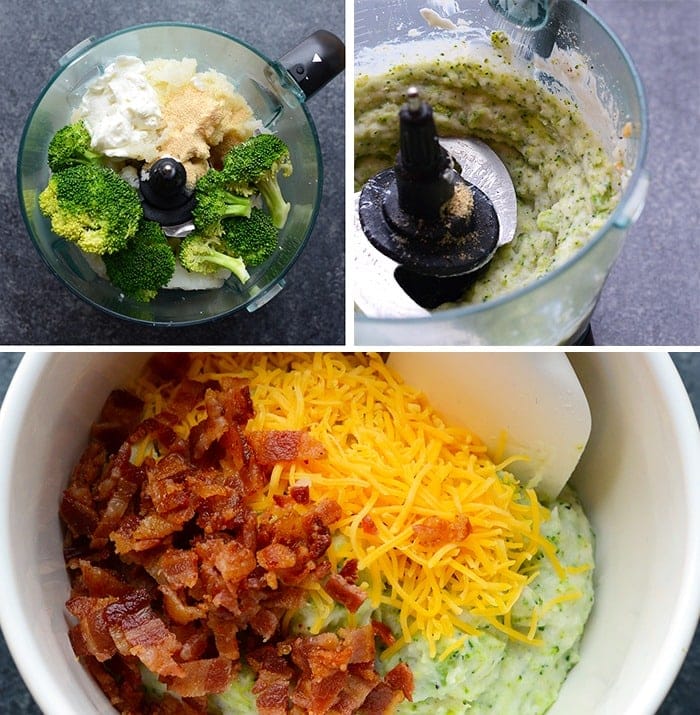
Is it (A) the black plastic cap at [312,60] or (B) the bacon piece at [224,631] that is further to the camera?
(A) the black plastic cap at [312,60]

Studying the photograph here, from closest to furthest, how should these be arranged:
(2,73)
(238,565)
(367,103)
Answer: (238,565) < (367,103) < (2,73)

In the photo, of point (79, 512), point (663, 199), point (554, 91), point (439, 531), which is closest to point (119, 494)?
point (79, 512)

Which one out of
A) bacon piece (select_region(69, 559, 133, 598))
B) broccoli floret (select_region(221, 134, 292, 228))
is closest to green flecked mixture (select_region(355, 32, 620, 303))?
broccoli floret (select_region(221, 134, 292, 228))

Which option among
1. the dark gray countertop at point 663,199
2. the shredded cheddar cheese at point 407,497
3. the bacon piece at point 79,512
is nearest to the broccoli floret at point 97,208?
the shredded cheddar cheese at point 407,497

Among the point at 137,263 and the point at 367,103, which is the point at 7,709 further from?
the point at 367,103

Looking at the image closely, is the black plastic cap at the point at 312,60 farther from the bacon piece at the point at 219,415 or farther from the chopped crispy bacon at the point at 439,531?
the chopped crispy bacon at the point at 439,531

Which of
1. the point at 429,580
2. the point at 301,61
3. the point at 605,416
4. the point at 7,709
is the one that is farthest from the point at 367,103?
the point at 7,709
